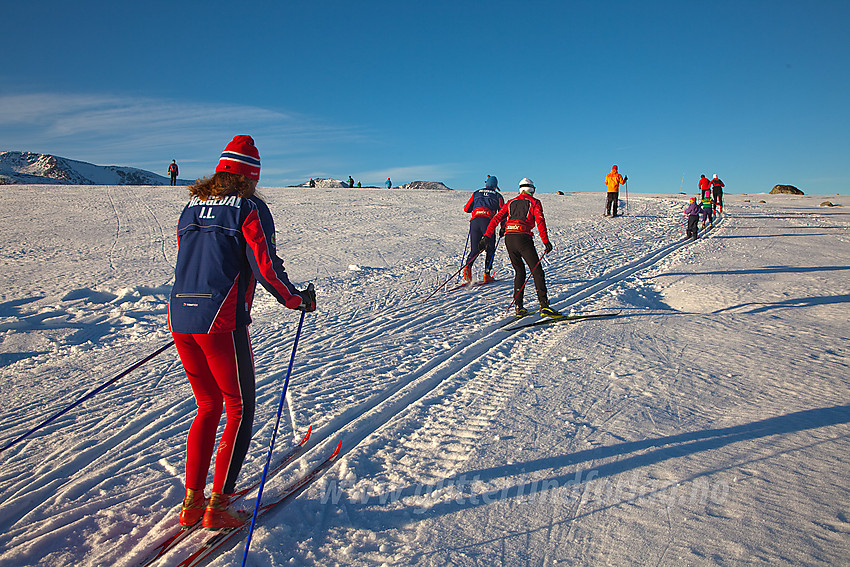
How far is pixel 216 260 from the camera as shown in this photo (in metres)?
2.31

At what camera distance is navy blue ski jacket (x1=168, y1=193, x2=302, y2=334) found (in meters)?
2.30

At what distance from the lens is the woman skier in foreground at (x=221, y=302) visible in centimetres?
230

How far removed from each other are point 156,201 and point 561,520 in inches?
770

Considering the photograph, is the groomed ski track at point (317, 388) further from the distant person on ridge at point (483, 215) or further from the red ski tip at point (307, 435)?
the distant person on ridge at point (483, 215)

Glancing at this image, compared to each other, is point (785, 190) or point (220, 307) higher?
point (785, 190)

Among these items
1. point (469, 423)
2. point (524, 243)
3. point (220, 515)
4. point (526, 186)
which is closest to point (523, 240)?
point (524, 243)

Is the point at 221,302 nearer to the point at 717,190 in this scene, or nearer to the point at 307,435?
the point at 307,435

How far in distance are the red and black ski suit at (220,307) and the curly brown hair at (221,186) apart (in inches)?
1.6

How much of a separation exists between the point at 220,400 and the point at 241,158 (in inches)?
51.1

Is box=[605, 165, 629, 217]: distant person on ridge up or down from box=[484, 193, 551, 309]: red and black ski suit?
up

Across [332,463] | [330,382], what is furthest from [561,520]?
[330,382]

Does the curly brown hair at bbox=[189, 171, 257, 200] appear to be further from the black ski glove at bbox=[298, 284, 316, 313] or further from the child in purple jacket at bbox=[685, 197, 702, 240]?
the child in purple jacket at bbox=[685, 197, 702, 240]

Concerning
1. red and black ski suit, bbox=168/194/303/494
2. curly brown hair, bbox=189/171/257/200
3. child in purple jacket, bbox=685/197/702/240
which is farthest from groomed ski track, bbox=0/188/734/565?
child in purple jacket, bbox=685/197/702/240

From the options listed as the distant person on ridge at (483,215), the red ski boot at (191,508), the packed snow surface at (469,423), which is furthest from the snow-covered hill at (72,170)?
the red ski boot at (191,508)
